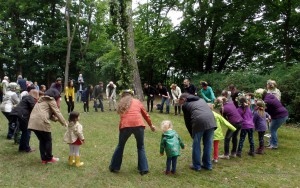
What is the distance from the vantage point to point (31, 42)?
36.0 meters

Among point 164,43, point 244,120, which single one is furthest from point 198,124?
point 164,43

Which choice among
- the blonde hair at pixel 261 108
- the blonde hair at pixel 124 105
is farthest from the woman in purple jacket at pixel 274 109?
the blonde hair at pixel 124 105

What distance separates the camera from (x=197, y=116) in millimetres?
6105

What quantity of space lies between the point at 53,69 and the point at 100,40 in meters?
6.72

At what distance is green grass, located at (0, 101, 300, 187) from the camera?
18.1 ft

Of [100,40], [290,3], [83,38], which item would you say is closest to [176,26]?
[290,3]

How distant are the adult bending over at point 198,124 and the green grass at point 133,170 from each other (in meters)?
0.29

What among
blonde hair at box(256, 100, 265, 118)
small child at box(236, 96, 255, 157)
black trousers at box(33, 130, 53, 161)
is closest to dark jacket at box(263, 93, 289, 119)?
blonde hair at box(256, 100, 265, 118)

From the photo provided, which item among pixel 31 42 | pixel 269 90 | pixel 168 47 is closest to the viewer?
pixel 269 90

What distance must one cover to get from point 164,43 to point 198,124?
17.2 metres

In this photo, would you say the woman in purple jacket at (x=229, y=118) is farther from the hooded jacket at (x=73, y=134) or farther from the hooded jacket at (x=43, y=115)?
the hooded jacket at (x=43, y=115)

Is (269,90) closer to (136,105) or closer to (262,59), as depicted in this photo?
(136,105)

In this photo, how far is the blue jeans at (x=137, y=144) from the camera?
5809mm

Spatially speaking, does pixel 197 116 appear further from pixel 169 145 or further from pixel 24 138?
pixel 24 138
